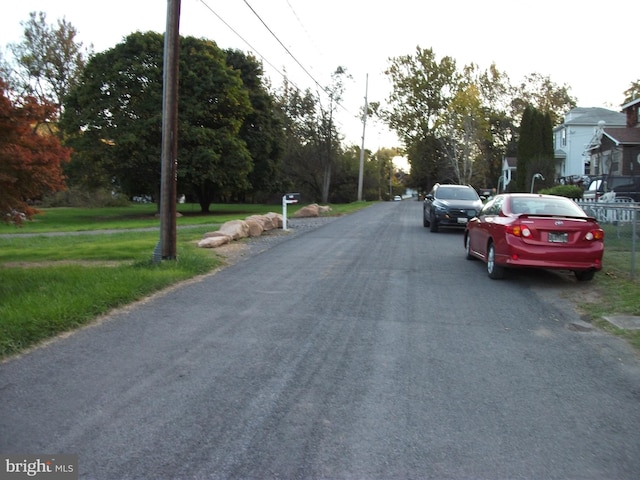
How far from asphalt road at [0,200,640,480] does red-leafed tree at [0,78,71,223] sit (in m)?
2.78

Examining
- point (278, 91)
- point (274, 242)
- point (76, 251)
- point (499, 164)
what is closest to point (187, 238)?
point (274, 242)

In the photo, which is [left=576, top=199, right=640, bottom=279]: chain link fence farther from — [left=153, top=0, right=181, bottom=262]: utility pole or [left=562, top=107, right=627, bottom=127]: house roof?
[left=562, top=107, right=627, bottom=127]: house roof

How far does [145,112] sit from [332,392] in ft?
97.8

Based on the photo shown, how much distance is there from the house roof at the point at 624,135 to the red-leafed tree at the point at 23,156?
32218 millimetres

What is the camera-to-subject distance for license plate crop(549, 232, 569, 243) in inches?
366

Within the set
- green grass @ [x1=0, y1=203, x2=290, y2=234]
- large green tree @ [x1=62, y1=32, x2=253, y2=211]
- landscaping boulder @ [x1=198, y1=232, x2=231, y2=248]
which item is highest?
large green tree @ [x1=62, y1=32, x2=253, y2=211]

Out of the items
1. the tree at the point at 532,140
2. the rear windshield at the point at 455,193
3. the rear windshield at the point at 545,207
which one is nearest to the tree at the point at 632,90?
the tree at the point at 532,140

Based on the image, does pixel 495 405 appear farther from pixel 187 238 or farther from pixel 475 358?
pixel 187 238

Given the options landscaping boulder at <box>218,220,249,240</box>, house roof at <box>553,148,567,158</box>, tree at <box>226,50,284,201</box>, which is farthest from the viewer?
house roof at <box>553,148,567,158</box>

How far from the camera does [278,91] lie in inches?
2077

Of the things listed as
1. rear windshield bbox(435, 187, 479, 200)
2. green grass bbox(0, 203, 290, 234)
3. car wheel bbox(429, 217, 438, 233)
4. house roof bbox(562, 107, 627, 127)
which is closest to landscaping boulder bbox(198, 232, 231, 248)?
green grass bbox(0, 203, 290, 234)

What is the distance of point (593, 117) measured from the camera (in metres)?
48.1

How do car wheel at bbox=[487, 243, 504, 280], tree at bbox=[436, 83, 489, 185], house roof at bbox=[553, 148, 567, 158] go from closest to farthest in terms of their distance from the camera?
car wheel at bbox=[487, 243, 504, 280], house roof at bbox=[553, 148, 567, 158], tree at bbox=[436, 83, 489, 185]

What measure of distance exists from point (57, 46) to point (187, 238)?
3287 cm
